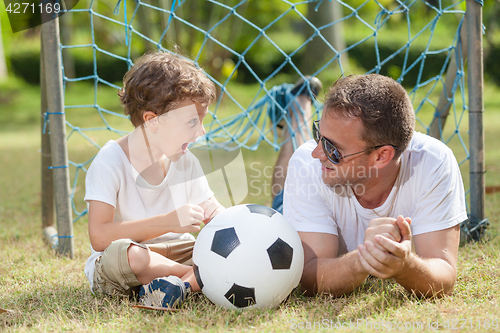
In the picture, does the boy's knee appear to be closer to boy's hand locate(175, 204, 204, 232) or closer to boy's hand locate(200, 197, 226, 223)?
boy's hand locate(175, 204, 204, 232)

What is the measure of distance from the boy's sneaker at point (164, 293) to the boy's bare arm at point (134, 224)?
228mm

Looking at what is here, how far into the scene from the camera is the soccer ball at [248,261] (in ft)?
5.77

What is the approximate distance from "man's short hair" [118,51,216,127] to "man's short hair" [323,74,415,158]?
0.64 metres

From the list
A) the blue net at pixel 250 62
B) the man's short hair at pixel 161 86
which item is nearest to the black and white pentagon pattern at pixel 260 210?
the man's short hair at pixel 161 86

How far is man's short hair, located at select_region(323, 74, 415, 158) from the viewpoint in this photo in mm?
1825

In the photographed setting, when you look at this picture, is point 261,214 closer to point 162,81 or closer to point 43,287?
point 162,81

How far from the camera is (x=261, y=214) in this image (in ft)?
6.16

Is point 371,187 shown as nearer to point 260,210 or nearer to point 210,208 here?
point 260,210

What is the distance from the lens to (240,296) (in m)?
1.76

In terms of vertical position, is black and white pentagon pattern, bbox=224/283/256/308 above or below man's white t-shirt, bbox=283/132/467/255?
below

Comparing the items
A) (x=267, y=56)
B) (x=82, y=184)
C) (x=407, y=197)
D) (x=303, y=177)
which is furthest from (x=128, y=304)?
(x=267, y=56)

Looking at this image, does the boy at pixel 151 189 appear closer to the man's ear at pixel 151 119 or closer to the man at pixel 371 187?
the man's ear at pixel 151 119

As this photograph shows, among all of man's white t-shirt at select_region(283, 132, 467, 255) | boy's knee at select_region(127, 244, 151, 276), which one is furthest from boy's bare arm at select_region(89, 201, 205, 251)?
man's white t-shirt at select_region(283, 132, 467, 255)

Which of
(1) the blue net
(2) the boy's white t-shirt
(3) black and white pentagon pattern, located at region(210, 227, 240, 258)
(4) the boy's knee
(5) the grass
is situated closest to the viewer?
(5) the grass
